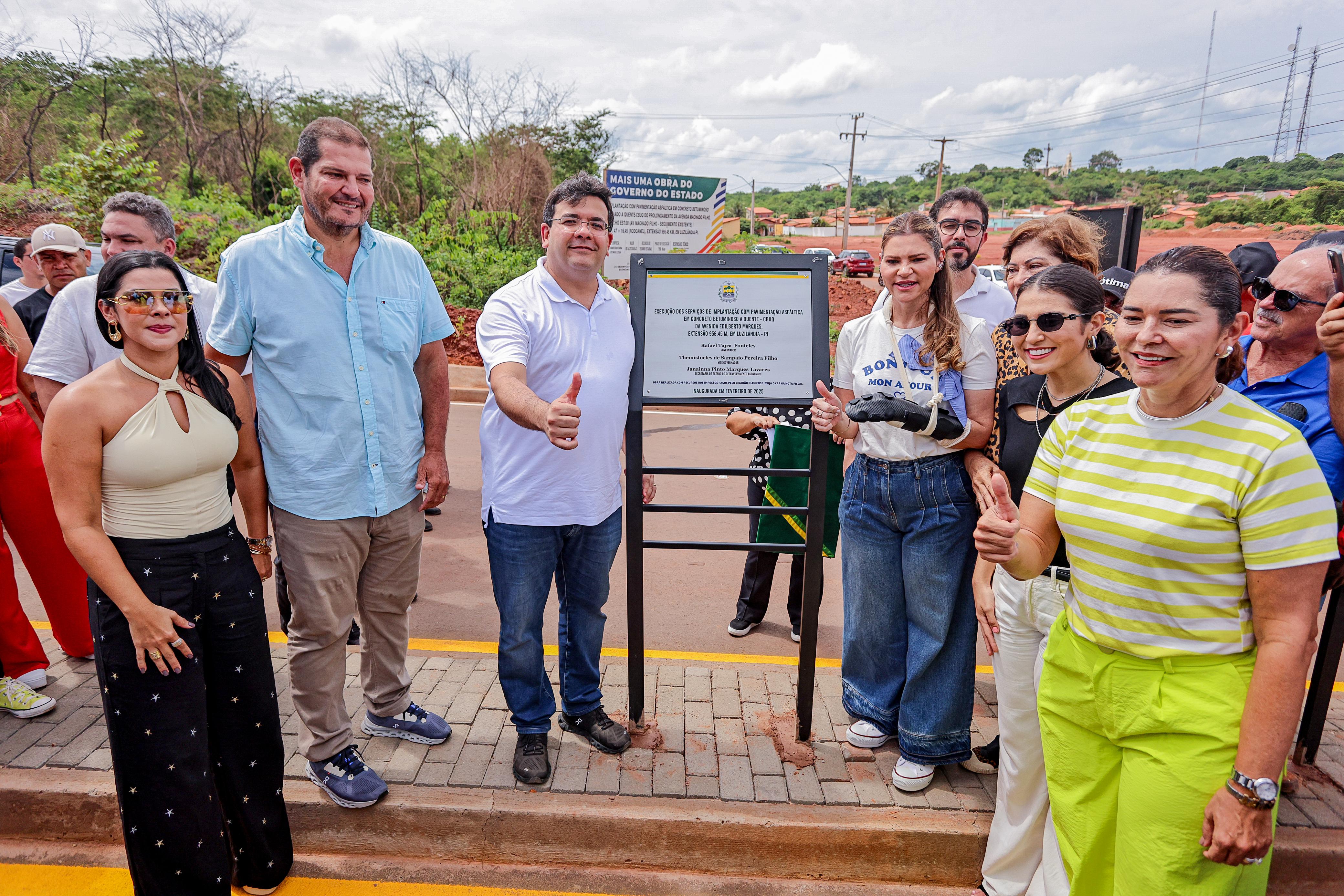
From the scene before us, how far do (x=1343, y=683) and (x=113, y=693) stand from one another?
18.1 feet

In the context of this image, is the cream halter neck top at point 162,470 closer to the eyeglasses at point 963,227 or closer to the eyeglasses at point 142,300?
the eyeglasses at point 142,300

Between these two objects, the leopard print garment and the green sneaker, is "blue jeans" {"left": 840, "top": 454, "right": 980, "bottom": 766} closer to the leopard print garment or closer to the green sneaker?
the leopard print garment

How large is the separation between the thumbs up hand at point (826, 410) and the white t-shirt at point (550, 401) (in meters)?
0.74

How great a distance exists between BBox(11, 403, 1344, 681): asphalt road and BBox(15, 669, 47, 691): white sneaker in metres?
1.12

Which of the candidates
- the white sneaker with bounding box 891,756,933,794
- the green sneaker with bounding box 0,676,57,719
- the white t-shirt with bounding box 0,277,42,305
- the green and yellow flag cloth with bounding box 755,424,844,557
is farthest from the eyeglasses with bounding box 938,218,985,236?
the white t-shirt with bounding box 0,277,42,305

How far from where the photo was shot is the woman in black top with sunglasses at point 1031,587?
2.34 m

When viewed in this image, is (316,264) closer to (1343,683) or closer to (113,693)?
(113,693)

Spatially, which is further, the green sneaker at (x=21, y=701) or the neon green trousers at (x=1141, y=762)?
the green sneaker at (x=21, y=701)

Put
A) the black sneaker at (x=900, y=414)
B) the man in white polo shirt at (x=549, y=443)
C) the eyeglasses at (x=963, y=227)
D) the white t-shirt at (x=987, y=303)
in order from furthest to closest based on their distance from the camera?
the eyeglasses at (x=963, y=227), the white t-shirt at (x=987, y=303), the man in white polo shirt at (x=549, y=443), the black sneaker at (x=900, y=414)

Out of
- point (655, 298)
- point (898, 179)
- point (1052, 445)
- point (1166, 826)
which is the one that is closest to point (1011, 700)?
point (1166, 826)

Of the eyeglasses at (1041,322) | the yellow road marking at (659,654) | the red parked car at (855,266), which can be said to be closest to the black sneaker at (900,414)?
the eyeglasses at (1041,322)

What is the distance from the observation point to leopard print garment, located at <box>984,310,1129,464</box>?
9.11 feet

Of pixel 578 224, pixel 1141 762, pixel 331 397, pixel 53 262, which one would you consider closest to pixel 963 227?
pixel 578 224

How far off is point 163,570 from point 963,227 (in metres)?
3.90
